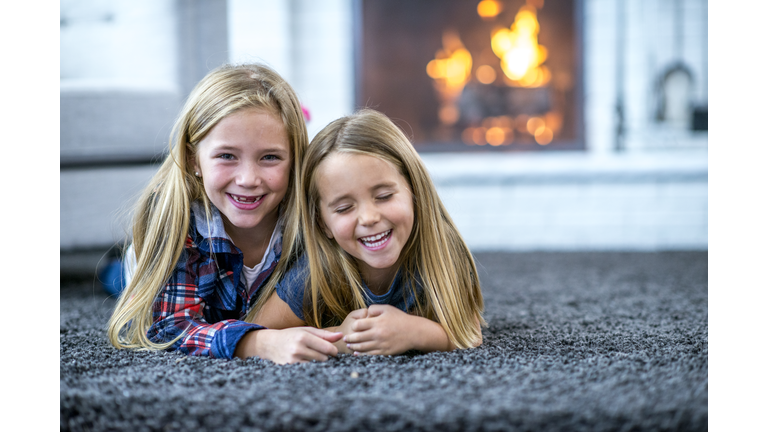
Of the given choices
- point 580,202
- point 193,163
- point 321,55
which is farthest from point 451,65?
point 193,163

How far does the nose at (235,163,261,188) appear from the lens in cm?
82

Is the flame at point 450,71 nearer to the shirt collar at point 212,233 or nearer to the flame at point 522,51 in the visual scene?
the flame at point 522,51

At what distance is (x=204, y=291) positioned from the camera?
0.86m

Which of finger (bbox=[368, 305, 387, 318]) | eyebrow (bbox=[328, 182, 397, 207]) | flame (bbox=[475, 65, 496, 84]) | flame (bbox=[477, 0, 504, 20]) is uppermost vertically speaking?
flame (bbox=[477, 0, 504, 20])

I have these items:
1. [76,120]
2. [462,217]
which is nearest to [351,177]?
[76,120]

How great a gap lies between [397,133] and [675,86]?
1.90m

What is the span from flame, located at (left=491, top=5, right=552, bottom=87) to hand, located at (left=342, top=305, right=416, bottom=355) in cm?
186

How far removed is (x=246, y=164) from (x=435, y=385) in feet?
1.43

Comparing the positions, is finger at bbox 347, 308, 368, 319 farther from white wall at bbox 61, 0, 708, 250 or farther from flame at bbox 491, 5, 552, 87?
flame at bbox 491, 5, 552, 87

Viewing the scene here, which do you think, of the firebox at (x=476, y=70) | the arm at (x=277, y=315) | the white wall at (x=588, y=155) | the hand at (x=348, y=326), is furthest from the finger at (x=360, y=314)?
the firebox at (x=476, y=70)

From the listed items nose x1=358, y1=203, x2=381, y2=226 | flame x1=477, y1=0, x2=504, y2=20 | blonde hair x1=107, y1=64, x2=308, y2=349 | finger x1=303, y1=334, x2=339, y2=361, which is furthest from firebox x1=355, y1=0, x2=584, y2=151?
finger x1=303, y1=334, x2=339, y2=361

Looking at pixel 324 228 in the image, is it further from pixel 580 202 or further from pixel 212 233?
Answer: pixel 580 202

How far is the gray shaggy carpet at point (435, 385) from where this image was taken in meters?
0.50
